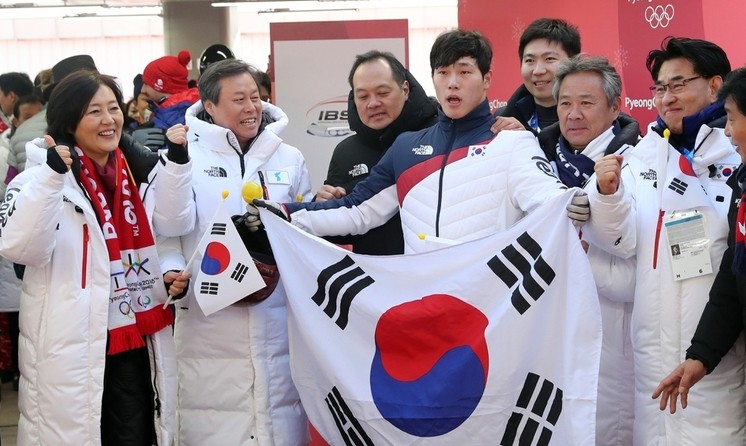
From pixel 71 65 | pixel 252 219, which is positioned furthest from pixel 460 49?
pixel 71 65

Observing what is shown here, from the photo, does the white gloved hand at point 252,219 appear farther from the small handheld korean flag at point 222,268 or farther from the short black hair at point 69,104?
the short black hair at point 69,104

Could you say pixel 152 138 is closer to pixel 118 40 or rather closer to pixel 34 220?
pixel 34 220

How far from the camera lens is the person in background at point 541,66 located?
4.13 m

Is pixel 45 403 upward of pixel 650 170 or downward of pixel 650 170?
downward

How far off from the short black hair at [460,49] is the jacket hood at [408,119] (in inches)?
20.1

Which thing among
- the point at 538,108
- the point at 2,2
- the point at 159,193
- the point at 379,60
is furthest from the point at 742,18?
the point at 2,2

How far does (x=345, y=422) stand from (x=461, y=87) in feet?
4.05

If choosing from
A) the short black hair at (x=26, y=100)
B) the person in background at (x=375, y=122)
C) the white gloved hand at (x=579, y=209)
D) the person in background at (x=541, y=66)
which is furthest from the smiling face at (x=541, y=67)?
the short black hair at (x=26, y=100)

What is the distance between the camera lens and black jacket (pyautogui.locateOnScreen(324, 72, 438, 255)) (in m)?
3.95

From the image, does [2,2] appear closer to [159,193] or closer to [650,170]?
[159,193]

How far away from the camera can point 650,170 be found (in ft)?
10.6

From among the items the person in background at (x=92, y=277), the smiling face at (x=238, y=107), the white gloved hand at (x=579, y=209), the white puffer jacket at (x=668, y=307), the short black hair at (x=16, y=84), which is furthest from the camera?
the short black hair at (x=16, y=84)

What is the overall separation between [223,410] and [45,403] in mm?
683

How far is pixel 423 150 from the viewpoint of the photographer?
352 centimetres
